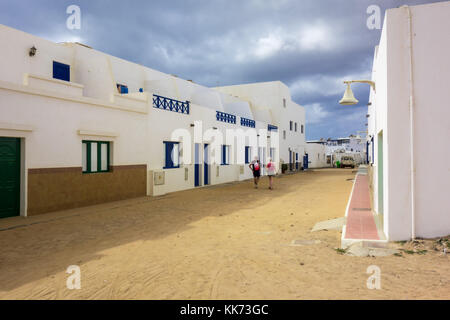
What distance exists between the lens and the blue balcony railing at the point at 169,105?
14.1 meters

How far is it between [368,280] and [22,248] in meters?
6.17

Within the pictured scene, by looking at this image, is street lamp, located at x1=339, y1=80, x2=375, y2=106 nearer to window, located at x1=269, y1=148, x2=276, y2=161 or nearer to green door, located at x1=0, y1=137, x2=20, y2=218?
green door, located at x1=0, y1=137, x2=20, y2=218

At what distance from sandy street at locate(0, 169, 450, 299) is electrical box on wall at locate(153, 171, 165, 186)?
455 cm

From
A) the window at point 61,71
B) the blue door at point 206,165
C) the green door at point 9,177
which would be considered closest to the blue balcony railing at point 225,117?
the blue door at point 206,165

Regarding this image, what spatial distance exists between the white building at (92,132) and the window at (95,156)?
0.04 metres

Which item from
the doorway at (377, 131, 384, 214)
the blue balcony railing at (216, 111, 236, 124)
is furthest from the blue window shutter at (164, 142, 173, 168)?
the doorway at (377, 131, 384, 214)

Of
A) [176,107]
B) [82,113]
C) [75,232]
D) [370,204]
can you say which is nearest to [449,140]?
[370,204]

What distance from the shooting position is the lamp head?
29.4 feet

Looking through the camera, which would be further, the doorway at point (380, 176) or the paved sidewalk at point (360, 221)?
the doorway at point (380, 176)

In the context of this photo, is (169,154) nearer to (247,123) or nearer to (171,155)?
(171,155)

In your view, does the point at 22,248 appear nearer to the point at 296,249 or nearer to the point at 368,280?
the point at 296,249

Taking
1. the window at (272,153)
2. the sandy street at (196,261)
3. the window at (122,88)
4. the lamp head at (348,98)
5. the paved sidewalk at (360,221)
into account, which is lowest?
the sandy street at (196,261)

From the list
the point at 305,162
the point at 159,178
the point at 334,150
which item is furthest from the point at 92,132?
the point at 334,150

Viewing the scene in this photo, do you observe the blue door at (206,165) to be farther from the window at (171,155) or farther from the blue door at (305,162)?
the blue door at (305,162)
